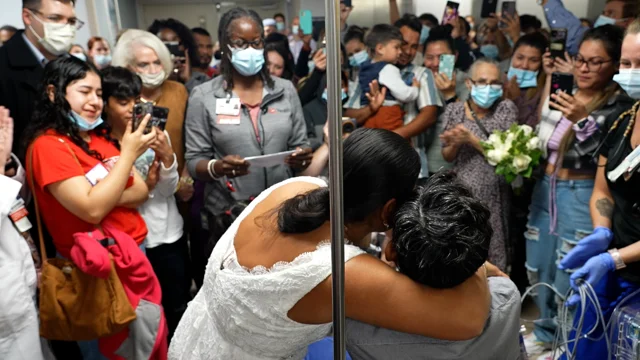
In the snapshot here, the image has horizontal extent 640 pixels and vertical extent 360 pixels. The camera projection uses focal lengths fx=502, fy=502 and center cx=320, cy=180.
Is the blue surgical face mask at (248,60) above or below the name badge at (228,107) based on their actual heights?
above

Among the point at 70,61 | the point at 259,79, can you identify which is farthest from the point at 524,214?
the point at 70,61

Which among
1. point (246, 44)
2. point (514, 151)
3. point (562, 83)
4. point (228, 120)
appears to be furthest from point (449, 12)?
point (228, 120)

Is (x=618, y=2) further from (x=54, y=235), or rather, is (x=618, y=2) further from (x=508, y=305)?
(x=54, y=235)

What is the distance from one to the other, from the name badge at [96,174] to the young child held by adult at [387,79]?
2.71ft

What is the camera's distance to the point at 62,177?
136cm

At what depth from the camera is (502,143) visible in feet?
3.79

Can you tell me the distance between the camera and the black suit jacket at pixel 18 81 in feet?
4.83

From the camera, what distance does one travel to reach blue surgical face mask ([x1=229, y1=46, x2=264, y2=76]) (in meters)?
1.24

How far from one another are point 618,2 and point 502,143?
47cm

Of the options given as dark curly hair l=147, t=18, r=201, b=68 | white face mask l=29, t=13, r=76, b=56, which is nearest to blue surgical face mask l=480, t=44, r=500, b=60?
dark curly hair l=147, t=18, r=201, b=68

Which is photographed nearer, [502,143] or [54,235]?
[502,143]

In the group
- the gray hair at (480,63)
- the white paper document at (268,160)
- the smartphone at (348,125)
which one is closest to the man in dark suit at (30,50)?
the white paper document at (268,160)

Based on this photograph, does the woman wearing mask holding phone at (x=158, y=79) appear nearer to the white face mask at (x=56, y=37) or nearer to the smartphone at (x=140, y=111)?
Result: the smartphone at (x=140, y=111)

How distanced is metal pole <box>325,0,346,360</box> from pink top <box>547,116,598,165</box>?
74 cm
